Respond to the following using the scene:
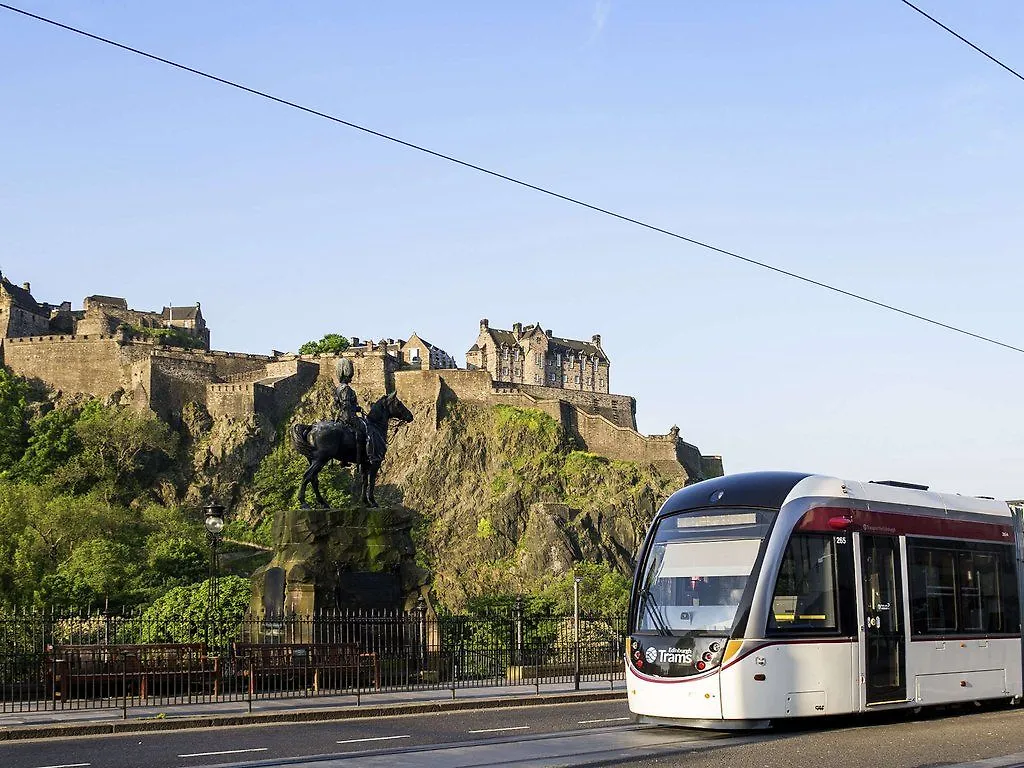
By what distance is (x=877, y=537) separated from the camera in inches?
642

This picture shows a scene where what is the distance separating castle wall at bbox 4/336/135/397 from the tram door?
87.7 m

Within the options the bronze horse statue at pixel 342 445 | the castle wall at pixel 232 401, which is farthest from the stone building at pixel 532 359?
the bronze horse statue at pixel 342 445

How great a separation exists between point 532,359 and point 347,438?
109845 mm

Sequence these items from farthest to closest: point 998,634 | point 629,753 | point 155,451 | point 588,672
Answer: point 155,451, point 588,672, point 998,634, point 629,753

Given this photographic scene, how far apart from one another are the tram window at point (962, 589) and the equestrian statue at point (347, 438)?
11.3 m

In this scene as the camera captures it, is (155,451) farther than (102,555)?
Yes

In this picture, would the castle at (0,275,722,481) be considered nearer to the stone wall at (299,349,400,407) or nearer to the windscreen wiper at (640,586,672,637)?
the stone wall at (299,349,400,407)

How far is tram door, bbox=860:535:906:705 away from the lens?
622 inches

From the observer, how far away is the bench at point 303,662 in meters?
21.5

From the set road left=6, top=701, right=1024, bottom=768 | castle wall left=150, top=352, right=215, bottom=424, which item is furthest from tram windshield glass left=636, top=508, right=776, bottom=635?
castle wall left=150, top=352, right=215, bottom=424

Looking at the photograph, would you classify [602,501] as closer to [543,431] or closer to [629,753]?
[543,431]

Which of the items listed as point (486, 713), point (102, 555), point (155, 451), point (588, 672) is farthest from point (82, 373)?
point (486, 713)

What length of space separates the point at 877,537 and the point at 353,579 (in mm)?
11258

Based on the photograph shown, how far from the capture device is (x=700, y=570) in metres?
15.1
